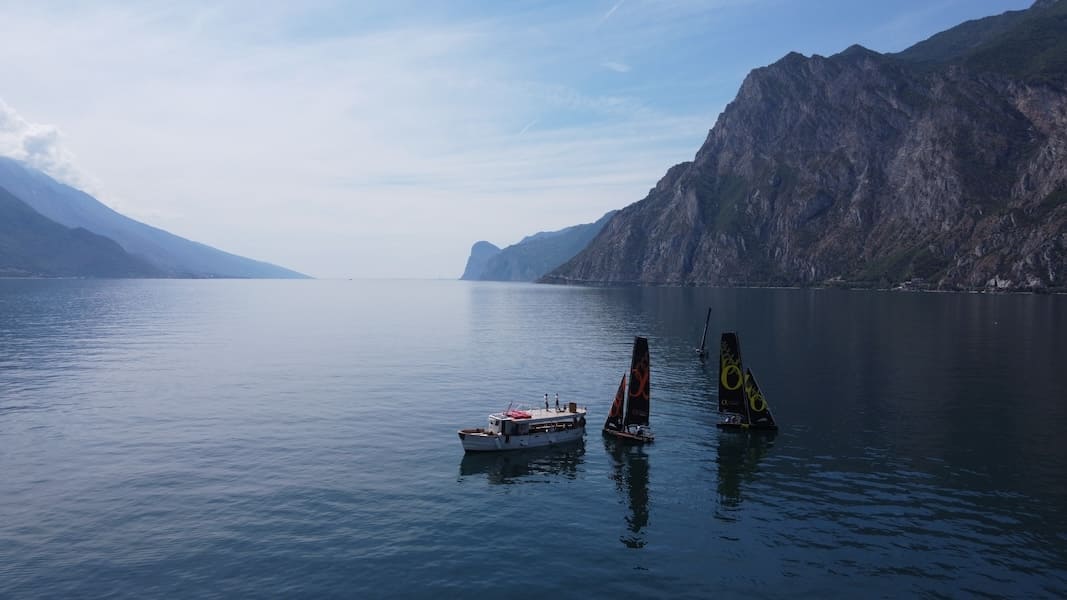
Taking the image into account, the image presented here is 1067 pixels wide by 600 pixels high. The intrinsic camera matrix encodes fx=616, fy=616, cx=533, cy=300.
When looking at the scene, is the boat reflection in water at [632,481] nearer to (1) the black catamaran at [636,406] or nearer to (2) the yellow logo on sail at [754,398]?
(1) the black catamaran at [636,406]

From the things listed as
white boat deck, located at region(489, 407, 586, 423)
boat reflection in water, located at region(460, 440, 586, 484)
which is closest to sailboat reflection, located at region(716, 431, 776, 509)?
boat reflection in water, located at region(460, 440, 586, 484)

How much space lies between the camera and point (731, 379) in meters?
65.5

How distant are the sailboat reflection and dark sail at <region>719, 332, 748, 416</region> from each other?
3.04m

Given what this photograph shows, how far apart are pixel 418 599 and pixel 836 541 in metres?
25.7

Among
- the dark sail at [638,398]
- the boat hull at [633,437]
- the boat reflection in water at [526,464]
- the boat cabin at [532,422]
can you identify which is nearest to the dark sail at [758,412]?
the dark sail at [638,398]

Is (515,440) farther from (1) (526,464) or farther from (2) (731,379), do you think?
(2) (731,379)

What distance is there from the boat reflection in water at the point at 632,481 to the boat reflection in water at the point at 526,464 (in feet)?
10.8

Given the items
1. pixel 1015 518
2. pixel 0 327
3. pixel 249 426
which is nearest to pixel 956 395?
pixel 1015 518

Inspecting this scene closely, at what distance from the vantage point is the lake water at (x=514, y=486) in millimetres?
34188

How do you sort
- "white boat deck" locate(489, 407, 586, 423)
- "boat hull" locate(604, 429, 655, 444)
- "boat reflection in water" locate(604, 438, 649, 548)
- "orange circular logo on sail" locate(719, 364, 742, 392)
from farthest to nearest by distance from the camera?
"orange circular logo on sail" locate(719, 364, 742, 392) → "boat hull" locate(604, 429, 655, 444) → "white boat deck" locate(489, 407, 586, 423) → "boat reflection in water" locate(604, 438, 649, 548)

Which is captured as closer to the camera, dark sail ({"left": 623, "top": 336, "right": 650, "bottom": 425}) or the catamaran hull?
Answer: the catamaran hull

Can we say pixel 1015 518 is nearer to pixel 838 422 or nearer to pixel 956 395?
pixel 838 422

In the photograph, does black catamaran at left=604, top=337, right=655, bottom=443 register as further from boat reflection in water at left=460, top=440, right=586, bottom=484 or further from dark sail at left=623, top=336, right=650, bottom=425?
boat reflection in water at left=460, top=440, right=586, bottom=484

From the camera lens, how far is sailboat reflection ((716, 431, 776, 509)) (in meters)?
47.1
